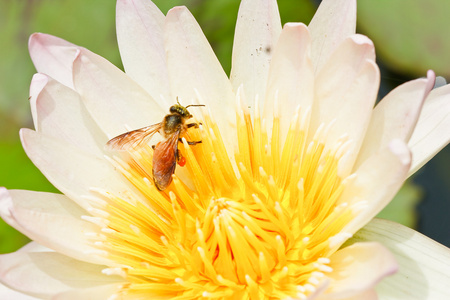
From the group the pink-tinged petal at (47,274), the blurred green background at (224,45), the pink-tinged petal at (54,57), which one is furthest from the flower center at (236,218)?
the blurred green background at (224,45)

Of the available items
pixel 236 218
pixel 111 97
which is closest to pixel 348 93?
pixel 236 218

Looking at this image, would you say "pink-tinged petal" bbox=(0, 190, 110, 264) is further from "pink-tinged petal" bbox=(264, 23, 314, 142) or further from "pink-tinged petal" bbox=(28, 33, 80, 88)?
"pink-tinged petal" bbox=(264, 23, 314, 142)

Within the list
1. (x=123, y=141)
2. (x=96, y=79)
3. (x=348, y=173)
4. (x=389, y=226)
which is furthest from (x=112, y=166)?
(x=389, y=226)

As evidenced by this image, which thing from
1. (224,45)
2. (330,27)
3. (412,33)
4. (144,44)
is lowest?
(412,33)

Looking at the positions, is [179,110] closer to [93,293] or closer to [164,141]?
[164,141]

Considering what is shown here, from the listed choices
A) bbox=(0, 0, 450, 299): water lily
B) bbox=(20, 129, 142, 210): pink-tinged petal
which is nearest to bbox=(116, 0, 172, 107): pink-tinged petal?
bbox=(0, 0, 450, 299): water lily

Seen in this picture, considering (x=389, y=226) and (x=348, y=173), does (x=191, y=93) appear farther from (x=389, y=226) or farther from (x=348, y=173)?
(x=389, y=226)
